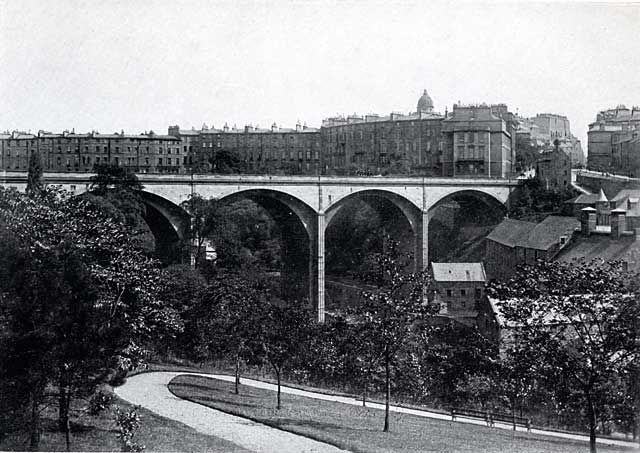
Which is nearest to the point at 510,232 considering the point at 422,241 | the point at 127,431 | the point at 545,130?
the point at 422,241

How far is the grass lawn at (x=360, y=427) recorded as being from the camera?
1717cm

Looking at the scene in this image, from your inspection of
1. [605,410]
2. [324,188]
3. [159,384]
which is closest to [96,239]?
[159,384]

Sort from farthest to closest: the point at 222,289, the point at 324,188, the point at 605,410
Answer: the point at 324,188, the point at 222,289, the point at 605,410

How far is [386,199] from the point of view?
5994 centimetres

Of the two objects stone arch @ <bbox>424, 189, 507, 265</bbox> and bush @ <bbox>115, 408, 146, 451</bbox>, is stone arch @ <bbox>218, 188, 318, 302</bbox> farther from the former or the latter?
bush @ <bbox>115, 408, 146, 451</bbox>

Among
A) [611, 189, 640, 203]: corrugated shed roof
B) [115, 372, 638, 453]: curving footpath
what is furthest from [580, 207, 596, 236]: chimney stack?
[115, 372, 638, 453]: curving footpath

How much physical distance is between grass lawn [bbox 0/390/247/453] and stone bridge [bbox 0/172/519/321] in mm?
27341

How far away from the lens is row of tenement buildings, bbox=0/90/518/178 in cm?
5756

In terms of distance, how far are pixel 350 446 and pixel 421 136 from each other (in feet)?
226

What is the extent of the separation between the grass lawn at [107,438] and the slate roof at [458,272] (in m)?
33.9

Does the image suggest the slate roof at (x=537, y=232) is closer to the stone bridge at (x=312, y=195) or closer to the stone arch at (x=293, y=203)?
the stone bridge at (x=312, y=195)

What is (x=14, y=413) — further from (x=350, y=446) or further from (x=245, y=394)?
(x=245, y=394)

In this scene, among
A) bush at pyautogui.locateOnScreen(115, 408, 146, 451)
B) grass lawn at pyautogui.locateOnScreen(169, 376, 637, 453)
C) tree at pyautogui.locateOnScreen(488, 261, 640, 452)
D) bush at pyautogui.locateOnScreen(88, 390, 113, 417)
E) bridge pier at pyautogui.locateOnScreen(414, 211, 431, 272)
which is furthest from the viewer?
bridge pier at pyautogui.locateOnScreen(414, 211, 431, 272)

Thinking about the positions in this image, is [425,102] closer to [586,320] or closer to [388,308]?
[388,308]
